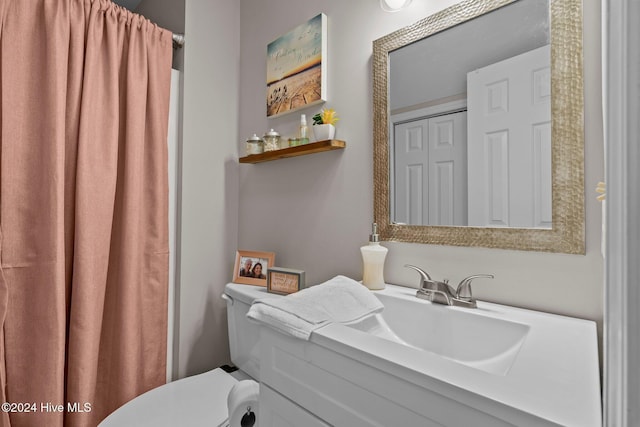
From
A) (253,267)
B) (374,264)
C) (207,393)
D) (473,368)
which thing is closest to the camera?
(473,368)

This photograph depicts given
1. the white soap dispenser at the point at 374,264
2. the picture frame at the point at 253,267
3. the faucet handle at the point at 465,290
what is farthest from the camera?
the picture frame at the point at 253,267

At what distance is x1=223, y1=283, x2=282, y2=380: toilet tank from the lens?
1294mm

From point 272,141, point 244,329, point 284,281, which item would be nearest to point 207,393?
point 244,329

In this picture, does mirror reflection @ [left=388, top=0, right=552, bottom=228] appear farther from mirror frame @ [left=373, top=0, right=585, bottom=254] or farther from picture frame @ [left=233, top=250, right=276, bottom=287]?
picture frame @ [left=233, top=250, right=276, bottom=287]

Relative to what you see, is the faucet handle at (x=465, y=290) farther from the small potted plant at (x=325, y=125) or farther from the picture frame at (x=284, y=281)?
the small potted plant at (x=325, y=125)

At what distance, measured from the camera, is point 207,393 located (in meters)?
1.26

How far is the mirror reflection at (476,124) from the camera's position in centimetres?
86

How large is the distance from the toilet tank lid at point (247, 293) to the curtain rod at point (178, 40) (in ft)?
3.86

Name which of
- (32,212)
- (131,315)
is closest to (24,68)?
(32,212)

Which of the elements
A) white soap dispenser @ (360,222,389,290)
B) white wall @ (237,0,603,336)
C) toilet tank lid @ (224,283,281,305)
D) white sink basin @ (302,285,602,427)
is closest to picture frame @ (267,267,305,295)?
toilet tank lid @ (224,283,281,305)

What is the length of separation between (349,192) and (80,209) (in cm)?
103

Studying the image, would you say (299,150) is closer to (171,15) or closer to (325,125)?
(325,125)

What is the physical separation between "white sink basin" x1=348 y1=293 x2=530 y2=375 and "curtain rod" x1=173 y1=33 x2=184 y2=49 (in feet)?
4.87

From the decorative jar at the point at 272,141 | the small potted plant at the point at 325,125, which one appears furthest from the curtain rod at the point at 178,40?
the small potted plant at the point at 325,125
